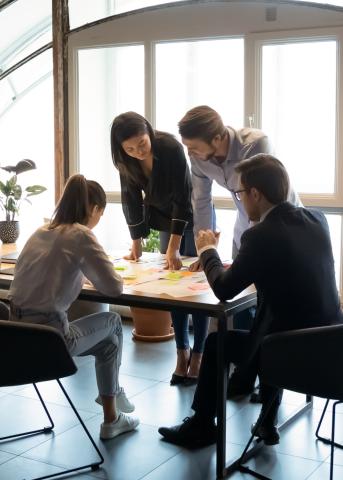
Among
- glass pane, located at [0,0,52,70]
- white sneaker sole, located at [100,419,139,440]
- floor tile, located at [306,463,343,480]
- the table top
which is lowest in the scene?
floor tile, located at [306,463,343,480]

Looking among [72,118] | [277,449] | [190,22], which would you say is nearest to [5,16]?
[72,118]

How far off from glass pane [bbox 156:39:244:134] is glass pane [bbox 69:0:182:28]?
13.6 inches

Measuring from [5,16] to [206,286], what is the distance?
12.7 ft

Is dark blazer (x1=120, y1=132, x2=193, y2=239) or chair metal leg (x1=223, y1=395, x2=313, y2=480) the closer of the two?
chair metal leg (x1=223, y1=395, x2=313, y2=480)

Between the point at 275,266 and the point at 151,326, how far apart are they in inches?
91.1

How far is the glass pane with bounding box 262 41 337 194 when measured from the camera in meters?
4.29

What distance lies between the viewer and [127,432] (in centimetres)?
298

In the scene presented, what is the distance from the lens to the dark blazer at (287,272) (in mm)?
2318

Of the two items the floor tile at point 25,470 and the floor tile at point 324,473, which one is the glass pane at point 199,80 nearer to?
the floor tile at point 324,473

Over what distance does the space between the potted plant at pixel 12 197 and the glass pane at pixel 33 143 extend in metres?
0.57

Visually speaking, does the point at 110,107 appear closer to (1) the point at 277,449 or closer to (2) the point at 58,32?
(2) the point at 58,32

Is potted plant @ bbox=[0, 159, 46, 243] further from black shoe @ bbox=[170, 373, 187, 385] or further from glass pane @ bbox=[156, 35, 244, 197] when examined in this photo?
black shoe @ bbox=[170, 373, 187, 385]

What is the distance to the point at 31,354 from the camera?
2279 millimetres

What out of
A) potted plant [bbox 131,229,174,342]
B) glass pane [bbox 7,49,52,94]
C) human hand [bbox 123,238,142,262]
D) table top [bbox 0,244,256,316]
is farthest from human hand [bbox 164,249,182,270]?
glass pane [bbox 7,49,52,94]
